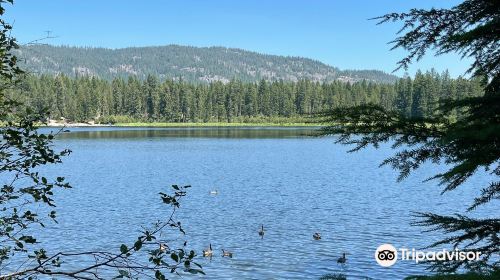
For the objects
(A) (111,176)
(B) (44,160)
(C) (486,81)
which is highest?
(C) (486,81)

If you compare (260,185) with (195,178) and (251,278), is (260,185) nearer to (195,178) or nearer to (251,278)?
(195,178)

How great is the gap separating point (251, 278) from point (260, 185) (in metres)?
27.3

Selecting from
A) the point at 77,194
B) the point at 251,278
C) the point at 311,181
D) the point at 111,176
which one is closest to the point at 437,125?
the point at 251,278

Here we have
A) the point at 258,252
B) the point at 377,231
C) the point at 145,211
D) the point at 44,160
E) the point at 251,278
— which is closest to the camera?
the point at 44,160

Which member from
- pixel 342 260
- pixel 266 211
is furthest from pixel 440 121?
pixel 266 211

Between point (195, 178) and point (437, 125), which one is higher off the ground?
point (437, 125)

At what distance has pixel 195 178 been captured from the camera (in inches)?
2090

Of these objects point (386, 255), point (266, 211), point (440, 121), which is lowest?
point (266, 211)

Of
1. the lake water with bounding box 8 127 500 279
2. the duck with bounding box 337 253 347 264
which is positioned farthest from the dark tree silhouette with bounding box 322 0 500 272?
the duck with bounding box 337 253 347 264

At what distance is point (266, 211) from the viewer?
3425cm

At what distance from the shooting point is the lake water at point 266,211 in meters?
22.7

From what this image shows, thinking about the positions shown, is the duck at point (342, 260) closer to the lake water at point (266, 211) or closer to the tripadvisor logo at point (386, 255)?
the lake water at point (266, 211)

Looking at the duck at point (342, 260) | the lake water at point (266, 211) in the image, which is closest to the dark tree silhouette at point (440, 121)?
the lake water at point (266, 211)

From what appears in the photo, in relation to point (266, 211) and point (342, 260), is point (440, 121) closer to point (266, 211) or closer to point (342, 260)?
point (342, 260)
